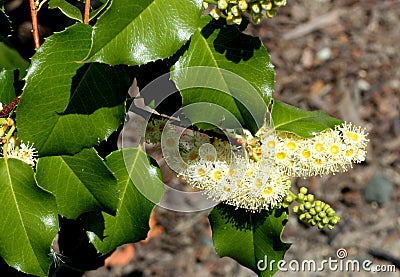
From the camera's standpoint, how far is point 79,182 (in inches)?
38.7

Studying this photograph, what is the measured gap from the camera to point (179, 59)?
35.9 inches

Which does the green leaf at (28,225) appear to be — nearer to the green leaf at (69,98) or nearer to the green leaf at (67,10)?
the green leaf at (69,98)

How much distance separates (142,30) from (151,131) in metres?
0.30

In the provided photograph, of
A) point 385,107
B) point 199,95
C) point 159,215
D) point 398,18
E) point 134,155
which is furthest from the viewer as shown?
point 398,18

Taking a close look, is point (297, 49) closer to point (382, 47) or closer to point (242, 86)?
point (382, 47)

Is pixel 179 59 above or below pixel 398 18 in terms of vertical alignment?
above

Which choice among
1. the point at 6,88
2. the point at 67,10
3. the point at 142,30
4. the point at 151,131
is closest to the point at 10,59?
the point at 6,88

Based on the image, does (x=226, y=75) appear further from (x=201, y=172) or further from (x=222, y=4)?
(x=201, y=172)

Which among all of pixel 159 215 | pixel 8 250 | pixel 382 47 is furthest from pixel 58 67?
pixel 382 47

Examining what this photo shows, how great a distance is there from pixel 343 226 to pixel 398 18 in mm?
1244

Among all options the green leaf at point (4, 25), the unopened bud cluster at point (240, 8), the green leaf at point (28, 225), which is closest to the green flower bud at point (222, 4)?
the unopened bud cluster at point (240, 8)

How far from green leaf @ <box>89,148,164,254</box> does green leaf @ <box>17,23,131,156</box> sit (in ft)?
0.46

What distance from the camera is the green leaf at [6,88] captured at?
1.10 meters

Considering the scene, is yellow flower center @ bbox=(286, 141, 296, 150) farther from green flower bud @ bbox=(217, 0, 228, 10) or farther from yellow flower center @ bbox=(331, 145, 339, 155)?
green flower bud @ bbox=(217, 0, 228, 10)
